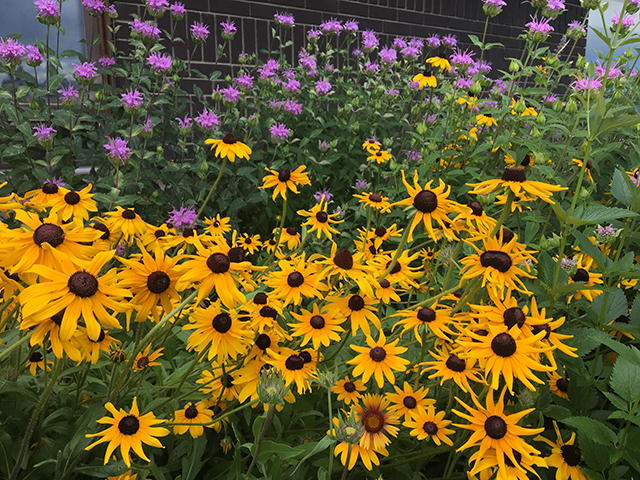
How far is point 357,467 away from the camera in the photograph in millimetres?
1066

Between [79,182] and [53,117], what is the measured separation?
404 millimetres

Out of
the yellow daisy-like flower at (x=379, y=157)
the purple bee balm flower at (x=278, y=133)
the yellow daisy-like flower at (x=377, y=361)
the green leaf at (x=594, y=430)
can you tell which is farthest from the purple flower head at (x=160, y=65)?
Answer: the green leaf at (x=594, y=430)

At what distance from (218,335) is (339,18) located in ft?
15.0

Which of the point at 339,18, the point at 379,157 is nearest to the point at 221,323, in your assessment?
the point at 379,157

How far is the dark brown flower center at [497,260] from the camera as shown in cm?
92

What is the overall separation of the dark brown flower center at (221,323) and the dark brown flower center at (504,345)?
0.53m

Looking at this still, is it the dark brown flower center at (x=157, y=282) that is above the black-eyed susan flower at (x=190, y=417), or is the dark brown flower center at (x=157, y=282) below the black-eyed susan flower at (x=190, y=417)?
above

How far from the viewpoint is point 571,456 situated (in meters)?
1.03

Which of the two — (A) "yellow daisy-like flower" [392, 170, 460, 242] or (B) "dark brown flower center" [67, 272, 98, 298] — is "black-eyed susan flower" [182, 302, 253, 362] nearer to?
(B) "dark brown flower center" [67, 272, 98, 298]

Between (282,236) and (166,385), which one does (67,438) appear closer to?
(166,385)

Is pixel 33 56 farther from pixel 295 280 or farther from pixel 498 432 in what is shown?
pixel 498 432

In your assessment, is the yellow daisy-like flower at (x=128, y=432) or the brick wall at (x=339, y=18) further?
the brick wall at (x=339, y=18)

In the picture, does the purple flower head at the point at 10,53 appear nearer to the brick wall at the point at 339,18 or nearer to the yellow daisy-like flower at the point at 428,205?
the brick wall at the point at 339,18

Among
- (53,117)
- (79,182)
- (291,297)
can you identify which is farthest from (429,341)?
(53,117)
